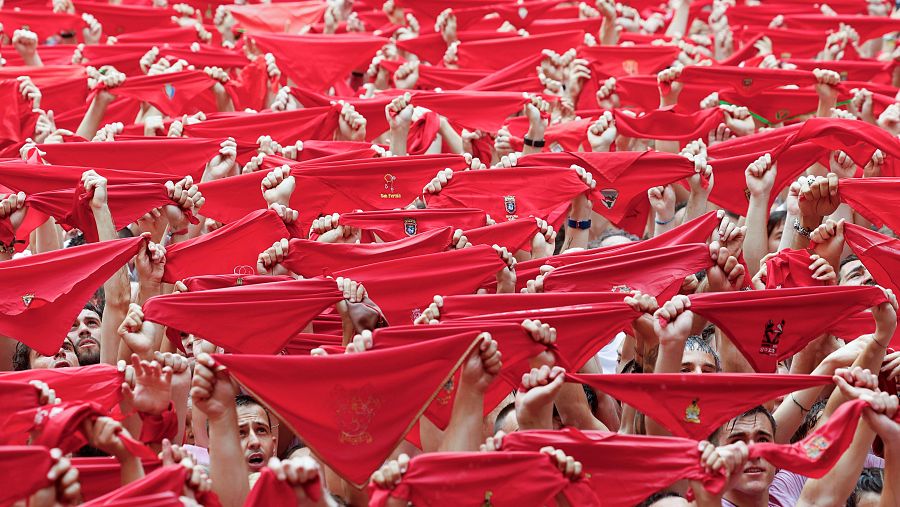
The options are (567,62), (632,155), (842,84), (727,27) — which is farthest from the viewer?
(727,27)

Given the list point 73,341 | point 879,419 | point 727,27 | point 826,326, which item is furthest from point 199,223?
point 727,27

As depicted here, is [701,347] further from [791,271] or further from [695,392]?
[695,392]

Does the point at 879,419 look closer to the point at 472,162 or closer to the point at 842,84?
the point at 472,162

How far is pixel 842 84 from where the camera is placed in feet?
28.8

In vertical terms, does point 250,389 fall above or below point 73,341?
above

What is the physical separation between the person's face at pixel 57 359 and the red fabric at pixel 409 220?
1409mm

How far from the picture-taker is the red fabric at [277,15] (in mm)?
10938

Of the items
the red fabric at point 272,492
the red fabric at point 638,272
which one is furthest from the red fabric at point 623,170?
the red fabric at point 272,492

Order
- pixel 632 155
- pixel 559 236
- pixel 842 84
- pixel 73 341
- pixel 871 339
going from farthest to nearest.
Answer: pixel 842 84 → pixel 559 236 → pixel 632 155 → pixel 73 341 → pixel 871 339

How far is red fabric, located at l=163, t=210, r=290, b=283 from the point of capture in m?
6.52

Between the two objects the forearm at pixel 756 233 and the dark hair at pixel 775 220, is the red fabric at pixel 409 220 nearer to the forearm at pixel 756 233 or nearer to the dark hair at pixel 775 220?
the forearm at pixel 756 233

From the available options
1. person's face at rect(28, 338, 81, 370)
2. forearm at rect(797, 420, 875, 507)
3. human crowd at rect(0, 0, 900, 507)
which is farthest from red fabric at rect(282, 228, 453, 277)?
forearm at rect(797, 420, 875, 507)

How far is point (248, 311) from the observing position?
232 inches

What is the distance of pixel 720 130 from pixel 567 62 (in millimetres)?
1554
